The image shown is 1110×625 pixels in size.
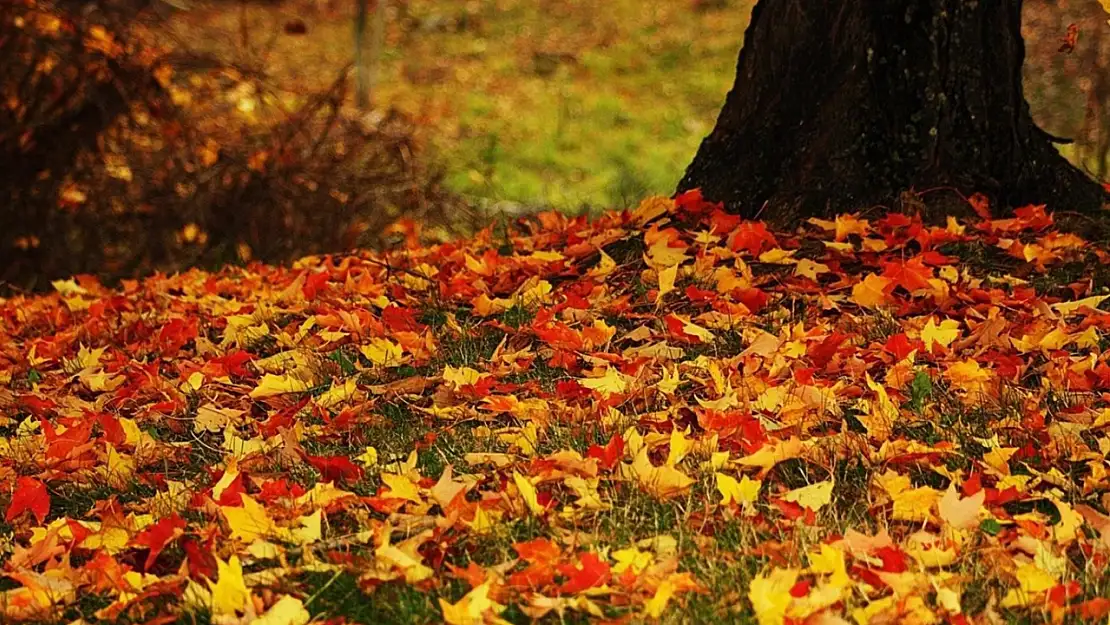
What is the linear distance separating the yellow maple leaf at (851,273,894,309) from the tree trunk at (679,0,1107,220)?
2.48ft

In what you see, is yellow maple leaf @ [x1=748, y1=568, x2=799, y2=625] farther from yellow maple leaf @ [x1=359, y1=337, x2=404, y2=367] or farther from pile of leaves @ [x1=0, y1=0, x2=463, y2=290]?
pile of leaves @ [x1=0, y1=0, x2=463, y2=290]

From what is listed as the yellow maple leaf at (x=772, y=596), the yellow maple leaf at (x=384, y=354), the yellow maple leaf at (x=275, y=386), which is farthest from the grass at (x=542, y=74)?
the yellow maple leaf at (x=772, y=596)

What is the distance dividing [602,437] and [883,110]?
223cm

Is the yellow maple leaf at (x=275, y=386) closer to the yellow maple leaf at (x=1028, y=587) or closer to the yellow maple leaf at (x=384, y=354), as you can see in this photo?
the yellow maple leaf at (x=384, y=354)

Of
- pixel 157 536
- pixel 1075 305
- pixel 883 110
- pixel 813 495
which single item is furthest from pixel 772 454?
pixel 883 110

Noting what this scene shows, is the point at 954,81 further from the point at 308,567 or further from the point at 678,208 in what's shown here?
the point at 308,567

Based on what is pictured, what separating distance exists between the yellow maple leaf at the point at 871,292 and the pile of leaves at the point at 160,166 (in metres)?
3.94

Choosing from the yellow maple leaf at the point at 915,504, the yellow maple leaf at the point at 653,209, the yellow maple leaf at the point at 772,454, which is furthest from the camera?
the yellow maple leaf at the point at 653,209

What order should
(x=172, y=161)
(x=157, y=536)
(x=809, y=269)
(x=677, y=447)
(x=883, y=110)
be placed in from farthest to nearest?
(x=172, y=161), (x=883, y=110), (x=809, y=269), (x=677, y=447), (x=157, y=536)

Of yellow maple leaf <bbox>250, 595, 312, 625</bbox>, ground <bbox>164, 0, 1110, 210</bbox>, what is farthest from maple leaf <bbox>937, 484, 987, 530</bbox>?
ground <bbox>164, 0, 1110, 210</bbox>

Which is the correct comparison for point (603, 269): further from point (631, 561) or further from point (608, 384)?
point (631, 561)

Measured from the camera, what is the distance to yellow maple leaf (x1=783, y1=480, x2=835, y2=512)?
2.81m

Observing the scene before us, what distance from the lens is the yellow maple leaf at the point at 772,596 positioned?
7.63 ft

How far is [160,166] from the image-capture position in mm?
7812
